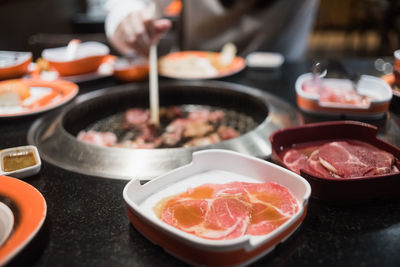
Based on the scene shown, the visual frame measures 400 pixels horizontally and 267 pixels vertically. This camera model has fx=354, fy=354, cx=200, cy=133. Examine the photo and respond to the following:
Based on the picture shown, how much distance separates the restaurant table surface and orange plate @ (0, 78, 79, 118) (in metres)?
0.72

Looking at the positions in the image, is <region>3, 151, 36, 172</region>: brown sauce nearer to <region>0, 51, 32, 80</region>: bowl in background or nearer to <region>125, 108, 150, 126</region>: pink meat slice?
<region>125, 108, 150, 126</region>: pink meat slice

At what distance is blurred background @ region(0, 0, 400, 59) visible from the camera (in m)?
3.49

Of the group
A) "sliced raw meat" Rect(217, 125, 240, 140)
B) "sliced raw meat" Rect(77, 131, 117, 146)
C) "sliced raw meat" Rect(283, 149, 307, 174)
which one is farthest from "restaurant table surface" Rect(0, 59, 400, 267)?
"sliced raw meat" Rect(217, 125, 240, 140)

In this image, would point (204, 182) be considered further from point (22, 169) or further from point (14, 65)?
point (14, 65)

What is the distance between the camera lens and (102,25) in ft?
21.1

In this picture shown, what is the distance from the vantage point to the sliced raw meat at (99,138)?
2.12 m

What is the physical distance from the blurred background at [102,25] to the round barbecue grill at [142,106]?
2.79ft

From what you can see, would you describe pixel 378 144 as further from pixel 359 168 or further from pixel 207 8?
pixel 207 8

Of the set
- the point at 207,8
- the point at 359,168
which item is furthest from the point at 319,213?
the point at 207,8

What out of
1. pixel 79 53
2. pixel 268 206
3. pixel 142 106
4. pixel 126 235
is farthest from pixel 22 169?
pixel 79 53

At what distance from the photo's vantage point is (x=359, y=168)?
1.31 meters

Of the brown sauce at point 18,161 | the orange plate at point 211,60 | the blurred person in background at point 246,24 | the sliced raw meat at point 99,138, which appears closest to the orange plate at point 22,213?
the brown sauce at point 18,161

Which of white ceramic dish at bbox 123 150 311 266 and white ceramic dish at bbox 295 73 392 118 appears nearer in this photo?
white ceramic dish at bbox 123 150 311 266

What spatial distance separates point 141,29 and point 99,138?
0.90m
